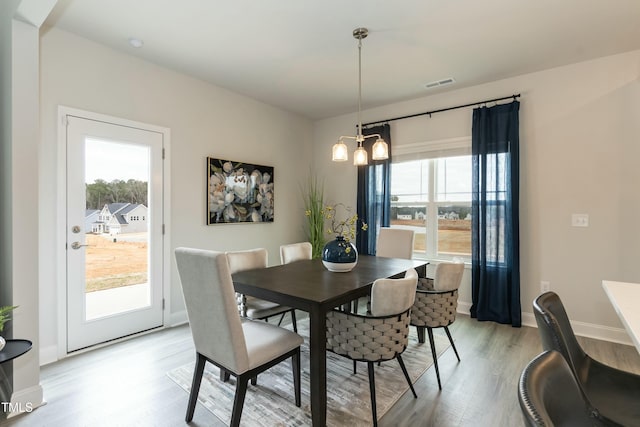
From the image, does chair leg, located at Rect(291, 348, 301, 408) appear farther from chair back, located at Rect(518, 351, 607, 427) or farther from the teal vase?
chair back, located at Rect(518, 351, 607, 427)

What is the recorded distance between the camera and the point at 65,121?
267cm

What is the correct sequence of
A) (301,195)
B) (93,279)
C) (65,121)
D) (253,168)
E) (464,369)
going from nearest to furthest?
(464,369), (65,121), (93,279), (253,168), (301,195)

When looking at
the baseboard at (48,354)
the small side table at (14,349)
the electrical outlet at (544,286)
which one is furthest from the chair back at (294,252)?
the electrical outlet at (544,286)

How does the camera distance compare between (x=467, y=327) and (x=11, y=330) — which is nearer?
(x=11, y=330)

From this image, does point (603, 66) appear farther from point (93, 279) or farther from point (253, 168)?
point (93, 279)

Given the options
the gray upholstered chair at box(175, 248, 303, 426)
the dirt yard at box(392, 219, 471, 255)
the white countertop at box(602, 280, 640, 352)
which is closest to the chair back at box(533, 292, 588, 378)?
the white countertop at box(602, 280, 640, 352)

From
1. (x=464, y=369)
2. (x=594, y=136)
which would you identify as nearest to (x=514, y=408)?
(x=464, y=369)

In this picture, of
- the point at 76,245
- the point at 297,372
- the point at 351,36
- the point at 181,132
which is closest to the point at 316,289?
the point at 297,372

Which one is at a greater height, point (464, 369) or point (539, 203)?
point (539, 203)

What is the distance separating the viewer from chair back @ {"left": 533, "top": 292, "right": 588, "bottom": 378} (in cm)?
116

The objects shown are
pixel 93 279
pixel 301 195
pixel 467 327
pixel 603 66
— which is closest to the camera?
pixel 93 279

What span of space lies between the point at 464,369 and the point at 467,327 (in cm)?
102

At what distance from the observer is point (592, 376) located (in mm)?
1299

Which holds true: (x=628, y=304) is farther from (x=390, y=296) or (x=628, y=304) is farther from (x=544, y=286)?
(x=544, y=286)
